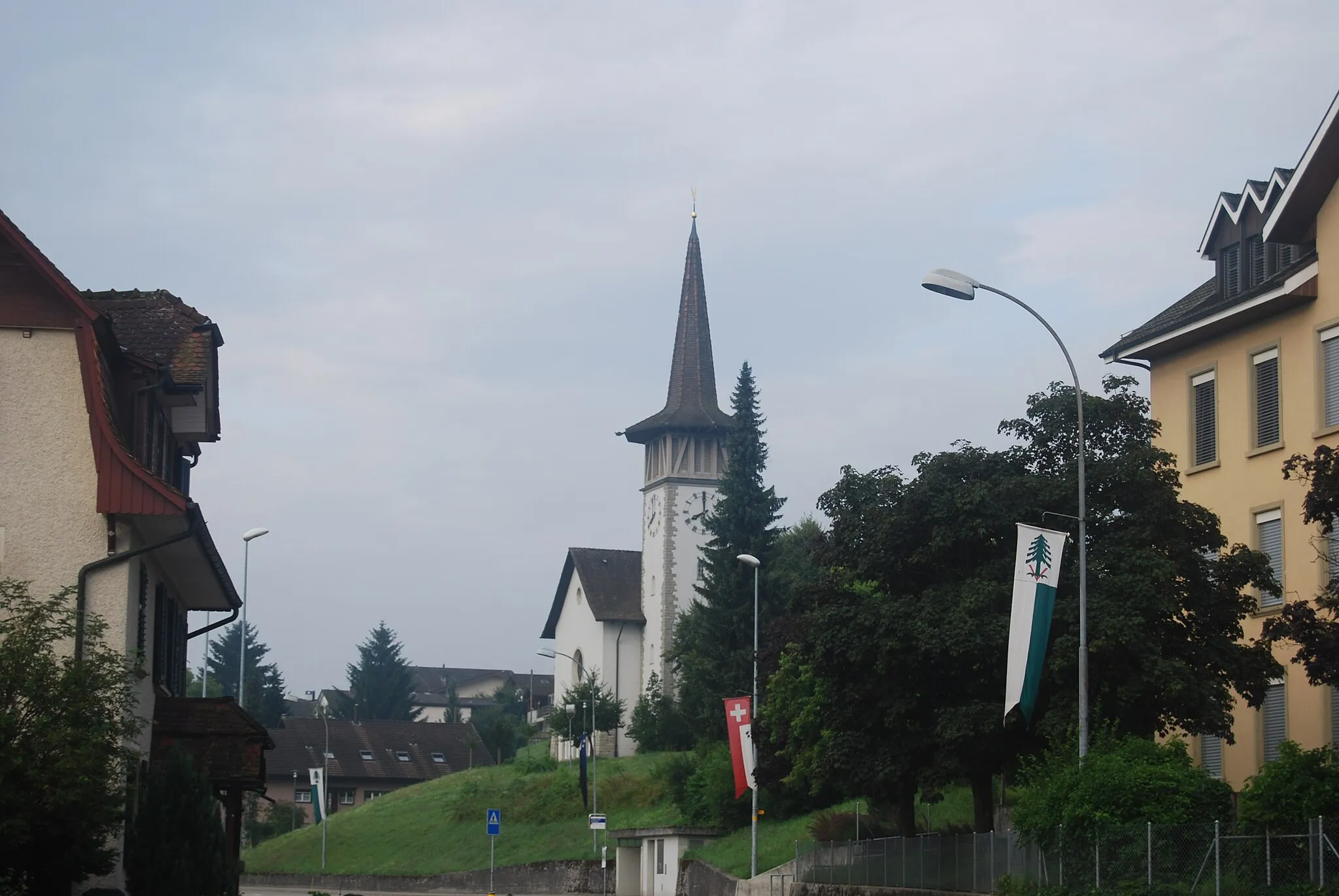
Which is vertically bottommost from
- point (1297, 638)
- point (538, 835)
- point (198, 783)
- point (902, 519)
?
point (538, 835)

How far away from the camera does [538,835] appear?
236 feet

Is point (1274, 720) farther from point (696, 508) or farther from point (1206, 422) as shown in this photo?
point (696, 508)

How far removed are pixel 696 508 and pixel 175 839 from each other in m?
77.7

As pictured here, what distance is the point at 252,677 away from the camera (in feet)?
465

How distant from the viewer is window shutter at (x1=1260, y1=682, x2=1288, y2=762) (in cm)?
3553

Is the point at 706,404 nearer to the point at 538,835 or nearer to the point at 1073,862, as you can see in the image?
the point at 538,835

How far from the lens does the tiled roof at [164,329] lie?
86.5 ft

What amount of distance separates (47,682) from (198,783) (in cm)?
462

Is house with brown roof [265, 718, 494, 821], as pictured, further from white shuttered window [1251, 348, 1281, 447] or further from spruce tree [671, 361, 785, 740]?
white shuttered window [1251, 348, 1281, 447]

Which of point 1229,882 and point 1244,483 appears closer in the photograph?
point 1229,882

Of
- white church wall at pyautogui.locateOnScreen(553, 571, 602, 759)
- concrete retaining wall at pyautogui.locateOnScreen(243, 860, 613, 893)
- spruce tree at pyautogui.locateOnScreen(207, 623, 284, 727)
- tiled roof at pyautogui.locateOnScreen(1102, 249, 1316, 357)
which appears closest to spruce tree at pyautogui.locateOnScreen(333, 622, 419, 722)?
spruce tree at pyautogui.locateOnScreen(207, 623, 284, 727)

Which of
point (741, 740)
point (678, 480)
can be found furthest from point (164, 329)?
point (678, 480)

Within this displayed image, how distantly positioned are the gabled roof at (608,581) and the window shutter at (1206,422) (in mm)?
63493

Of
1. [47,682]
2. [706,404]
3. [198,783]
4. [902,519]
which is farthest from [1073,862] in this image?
[706,404]
